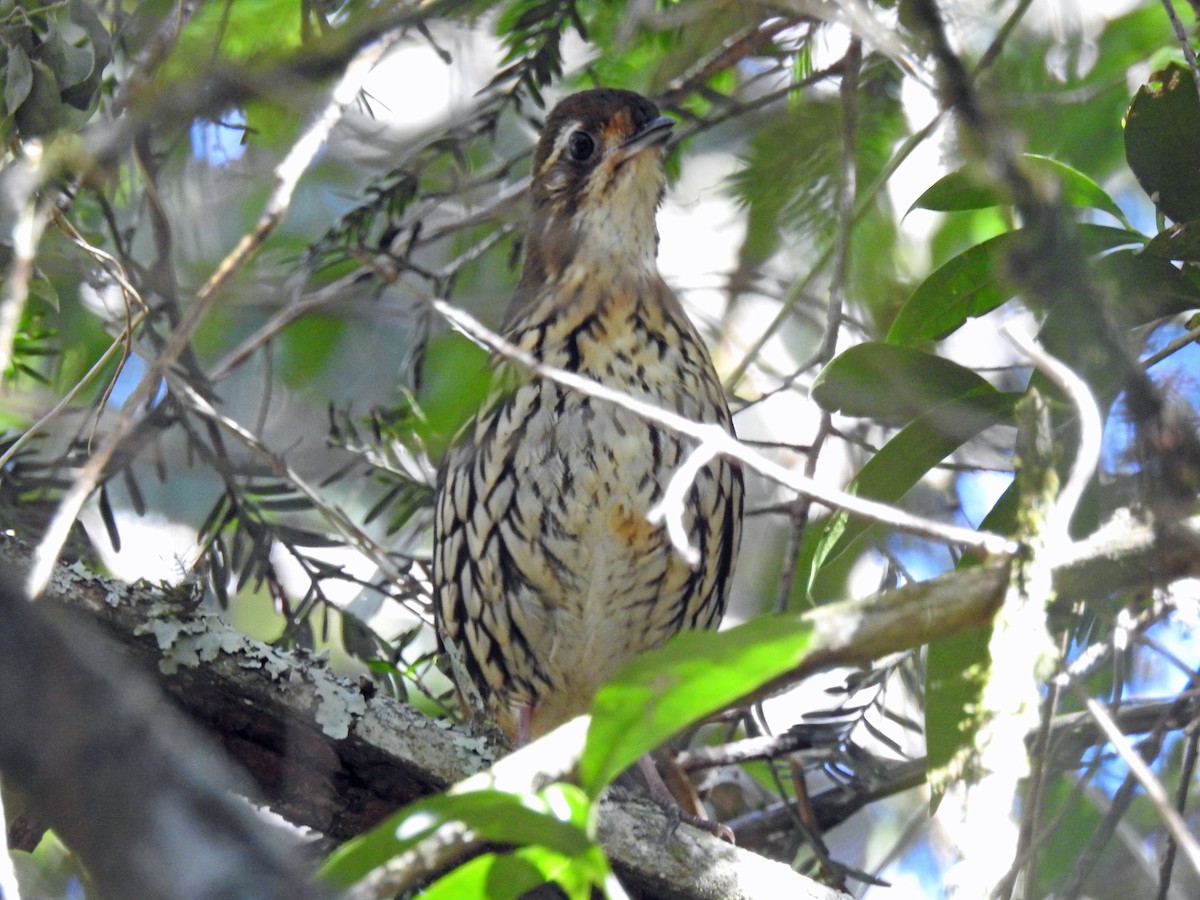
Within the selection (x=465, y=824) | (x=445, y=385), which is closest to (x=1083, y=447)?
(x=465, y=824)

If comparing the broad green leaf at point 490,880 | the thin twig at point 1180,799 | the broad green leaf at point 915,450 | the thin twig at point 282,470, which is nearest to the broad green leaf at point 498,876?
the broad green leaf at point 490,880

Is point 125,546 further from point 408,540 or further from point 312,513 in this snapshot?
point 408,540

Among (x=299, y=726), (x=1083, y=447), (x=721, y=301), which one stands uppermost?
(x=721, y=301)

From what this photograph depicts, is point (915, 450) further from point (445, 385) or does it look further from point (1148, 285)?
point (445, 385)

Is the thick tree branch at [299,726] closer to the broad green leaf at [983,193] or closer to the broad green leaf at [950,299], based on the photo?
the broad green leaf at [950,299]

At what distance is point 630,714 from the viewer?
1.69 meters

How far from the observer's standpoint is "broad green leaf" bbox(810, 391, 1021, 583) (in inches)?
108

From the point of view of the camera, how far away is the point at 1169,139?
2.72 m

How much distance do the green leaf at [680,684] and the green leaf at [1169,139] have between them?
1.58 meters

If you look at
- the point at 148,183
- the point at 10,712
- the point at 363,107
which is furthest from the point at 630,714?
the point at 363,107

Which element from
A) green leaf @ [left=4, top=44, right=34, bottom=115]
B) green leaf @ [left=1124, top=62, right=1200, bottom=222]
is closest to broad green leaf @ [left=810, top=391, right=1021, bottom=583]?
green leaf @ [left=1124, top=62, right=1200, bottom=222]

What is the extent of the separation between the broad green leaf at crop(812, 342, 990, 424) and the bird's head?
117cm

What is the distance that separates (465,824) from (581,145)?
2625 mm

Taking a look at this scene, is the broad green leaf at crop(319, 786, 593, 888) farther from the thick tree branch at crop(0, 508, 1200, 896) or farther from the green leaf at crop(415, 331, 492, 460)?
the green leaf at crop(415, 331, 492, 460)
